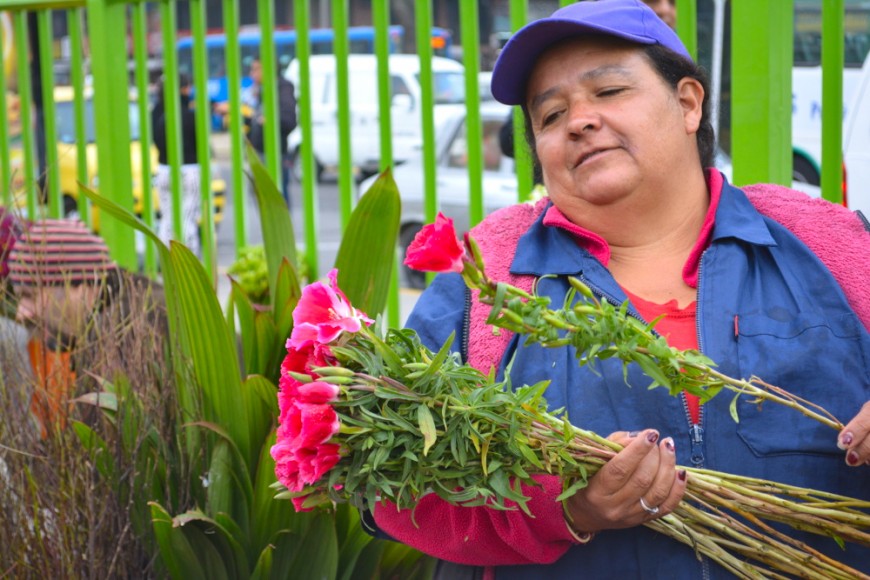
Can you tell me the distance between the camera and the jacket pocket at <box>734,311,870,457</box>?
1818mm

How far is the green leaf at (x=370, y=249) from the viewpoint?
2752 mm

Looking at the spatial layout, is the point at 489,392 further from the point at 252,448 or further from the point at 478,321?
the point at 252,448

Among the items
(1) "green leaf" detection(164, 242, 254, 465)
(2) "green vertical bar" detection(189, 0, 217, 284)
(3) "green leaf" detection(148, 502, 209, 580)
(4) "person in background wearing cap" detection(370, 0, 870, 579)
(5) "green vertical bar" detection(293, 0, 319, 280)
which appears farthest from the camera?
(2) "green vertical bar" detection(189, 0, 217, 284)

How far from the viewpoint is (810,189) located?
5.64 metres

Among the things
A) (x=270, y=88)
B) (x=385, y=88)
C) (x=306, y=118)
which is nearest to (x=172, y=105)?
(x=270, y=88)

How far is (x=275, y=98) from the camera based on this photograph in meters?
3.93

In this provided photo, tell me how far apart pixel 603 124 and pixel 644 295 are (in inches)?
11.3

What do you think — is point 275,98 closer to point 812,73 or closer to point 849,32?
point 812,73

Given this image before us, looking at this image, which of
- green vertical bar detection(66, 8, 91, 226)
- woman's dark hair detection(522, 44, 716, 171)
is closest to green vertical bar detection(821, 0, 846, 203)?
woman's dark hair detection(522, 44, 716, 171)

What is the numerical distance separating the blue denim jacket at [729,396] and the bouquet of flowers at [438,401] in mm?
141

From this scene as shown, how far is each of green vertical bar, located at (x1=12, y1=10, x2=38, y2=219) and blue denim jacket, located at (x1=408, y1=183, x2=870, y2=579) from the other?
3617mm

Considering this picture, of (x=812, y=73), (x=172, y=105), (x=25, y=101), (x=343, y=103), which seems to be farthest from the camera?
(x=812, y=73)

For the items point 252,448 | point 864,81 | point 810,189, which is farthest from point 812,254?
point 810,189

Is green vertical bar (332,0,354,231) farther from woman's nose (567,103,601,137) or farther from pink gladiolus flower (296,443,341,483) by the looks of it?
pink gladiolus flower (296,443,341,483)
